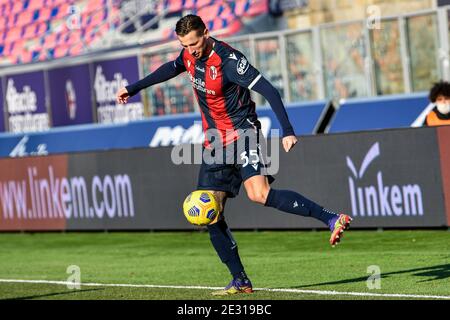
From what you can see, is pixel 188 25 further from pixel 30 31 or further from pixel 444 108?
pixel 30 31

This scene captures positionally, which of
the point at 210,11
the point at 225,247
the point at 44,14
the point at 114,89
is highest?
the point at 44,14

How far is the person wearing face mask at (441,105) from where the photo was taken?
53.2 ft

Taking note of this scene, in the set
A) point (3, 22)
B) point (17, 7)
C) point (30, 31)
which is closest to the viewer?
point (30, 31)

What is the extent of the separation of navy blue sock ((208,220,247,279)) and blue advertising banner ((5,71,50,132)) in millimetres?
19708

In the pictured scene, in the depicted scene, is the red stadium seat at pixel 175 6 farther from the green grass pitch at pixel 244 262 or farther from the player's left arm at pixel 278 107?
the player's left arm at pixel 278 107

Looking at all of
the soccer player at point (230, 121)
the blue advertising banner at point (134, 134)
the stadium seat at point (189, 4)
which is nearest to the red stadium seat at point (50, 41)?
the blue advertising banner at point (134, 134)

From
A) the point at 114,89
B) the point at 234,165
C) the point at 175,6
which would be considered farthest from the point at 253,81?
the point at 175,6

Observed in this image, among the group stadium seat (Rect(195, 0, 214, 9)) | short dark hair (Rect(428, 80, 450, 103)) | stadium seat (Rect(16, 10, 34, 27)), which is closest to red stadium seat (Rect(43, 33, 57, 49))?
stadium seat (Rect(16, 10, 34, 27))

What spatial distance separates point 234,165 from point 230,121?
15.6 inches

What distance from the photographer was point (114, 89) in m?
27.8

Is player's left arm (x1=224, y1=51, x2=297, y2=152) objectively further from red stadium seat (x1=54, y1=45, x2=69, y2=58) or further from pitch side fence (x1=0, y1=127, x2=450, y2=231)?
red stadium seat (x1=54, y1=45, x2=69, y2=58)

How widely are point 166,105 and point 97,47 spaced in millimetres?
5428

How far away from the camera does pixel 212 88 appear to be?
1029 centimetres

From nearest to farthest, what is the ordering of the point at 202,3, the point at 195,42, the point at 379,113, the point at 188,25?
the point at 188,25
the point at 195,42
the point at 379,113
the point at 202,3
